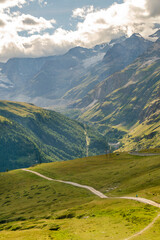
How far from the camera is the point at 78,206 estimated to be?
88438mm

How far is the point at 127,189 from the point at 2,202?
219ft

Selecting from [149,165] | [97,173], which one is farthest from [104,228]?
[97,173]

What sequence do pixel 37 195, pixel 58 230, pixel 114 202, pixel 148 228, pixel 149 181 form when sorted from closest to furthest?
pixel 148 228 < pixel 58 230 < pixel 114 202 < pixel 149 181 < pixel 37 195

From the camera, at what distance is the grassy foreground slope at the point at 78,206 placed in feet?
188

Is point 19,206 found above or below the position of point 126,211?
below

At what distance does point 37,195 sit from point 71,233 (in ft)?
250

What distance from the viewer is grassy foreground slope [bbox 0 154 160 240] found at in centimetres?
5741

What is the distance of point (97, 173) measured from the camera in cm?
15438

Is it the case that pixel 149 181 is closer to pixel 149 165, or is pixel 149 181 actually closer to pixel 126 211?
pixel 149 165

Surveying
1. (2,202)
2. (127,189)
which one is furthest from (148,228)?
(2,202)

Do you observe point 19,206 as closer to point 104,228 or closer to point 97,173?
point 97,173

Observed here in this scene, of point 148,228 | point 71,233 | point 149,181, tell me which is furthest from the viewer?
point 149,181

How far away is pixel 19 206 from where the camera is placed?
393 ft

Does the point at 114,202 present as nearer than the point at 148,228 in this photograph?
No
